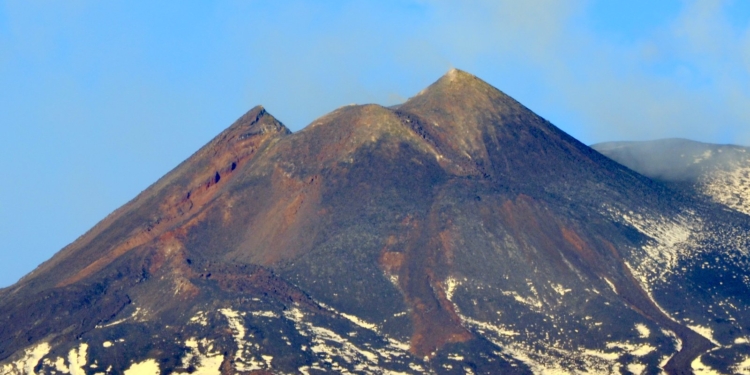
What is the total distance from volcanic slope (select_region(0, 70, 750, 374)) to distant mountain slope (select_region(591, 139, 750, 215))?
7.64 meters

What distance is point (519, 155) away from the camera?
167 metres

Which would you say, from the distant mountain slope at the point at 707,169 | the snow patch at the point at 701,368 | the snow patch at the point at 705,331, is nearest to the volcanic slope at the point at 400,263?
the snow patch at the point at 701,368

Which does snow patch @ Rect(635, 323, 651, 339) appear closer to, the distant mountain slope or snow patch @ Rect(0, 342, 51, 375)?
the distant mountain slope

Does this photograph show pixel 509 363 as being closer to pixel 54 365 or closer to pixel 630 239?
pixel 630 239

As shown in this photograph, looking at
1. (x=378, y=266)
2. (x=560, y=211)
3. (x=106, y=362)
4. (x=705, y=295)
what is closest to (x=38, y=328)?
(x=106, y=362)

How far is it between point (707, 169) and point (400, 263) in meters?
56.7

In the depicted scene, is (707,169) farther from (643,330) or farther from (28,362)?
(28,362)

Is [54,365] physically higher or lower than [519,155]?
lower

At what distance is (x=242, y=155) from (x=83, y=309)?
3461cm

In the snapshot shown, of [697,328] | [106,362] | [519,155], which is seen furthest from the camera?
[519,155]

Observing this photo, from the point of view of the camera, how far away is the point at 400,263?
484 ft

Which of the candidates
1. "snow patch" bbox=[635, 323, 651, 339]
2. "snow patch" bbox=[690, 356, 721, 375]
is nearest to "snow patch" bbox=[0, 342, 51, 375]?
"snow patch" bbox=[635, 323, 651, 339]

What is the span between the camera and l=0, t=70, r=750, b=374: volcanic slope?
131m

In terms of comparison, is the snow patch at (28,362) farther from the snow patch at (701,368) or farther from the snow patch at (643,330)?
the snow patch at (701,368)
